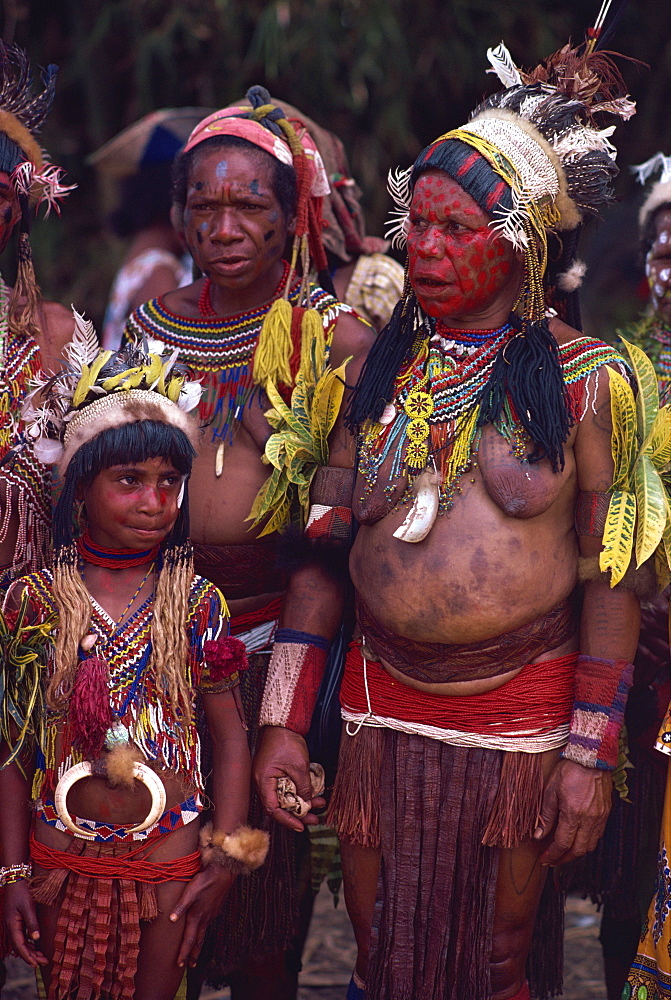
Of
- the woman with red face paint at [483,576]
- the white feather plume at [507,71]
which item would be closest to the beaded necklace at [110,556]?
the woman with red face paint at [483,576]

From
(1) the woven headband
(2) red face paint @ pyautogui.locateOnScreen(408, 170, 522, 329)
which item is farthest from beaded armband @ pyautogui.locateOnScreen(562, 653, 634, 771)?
(1) the woven headband

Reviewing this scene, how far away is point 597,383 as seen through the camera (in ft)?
9.08

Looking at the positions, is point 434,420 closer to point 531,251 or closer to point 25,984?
point 531,251

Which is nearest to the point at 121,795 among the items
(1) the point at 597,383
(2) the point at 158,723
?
(2) the point at 158,723

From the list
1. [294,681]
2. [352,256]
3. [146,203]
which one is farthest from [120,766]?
[146,203]

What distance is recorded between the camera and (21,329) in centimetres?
322

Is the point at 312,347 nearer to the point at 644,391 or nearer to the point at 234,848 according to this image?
the point at 644,391

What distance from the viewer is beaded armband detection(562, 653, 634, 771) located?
271 centimetres

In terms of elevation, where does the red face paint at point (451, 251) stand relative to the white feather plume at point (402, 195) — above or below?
below

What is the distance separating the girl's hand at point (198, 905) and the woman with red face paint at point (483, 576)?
0.74 ft

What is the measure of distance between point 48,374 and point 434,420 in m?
1.04

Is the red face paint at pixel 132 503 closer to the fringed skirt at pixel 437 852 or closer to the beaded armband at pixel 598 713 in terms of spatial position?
the fringed skirt at pixel 437 852

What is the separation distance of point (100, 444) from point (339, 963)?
232cm

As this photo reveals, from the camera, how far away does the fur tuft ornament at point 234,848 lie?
2826 mm
